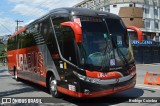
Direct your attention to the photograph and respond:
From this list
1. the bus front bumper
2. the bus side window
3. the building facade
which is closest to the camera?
the bus front bumper

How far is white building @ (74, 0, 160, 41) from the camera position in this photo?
227 feet

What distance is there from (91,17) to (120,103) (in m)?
3.09

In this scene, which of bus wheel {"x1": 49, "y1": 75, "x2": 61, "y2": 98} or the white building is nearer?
bus wheel {"x1": 49, "y1": 75, "x2": 61, "y2": 98}

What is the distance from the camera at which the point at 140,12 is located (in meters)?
70.5

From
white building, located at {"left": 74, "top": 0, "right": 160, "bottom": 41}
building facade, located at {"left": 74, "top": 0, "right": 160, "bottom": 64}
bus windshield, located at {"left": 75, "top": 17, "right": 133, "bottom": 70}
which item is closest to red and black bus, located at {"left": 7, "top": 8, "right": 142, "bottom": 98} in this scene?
bus windshield, located at {"left": 75, "top": 17, "right": 133, "bottom": 70}

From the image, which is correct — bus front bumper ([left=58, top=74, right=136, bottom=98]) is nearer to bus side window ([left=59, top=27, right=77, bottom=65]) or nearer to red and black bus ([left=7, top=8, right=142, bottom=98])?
red and black bus ([left=7, top=8, right=142, bottom=98])

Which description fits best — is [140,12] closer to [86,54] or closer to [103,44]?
[103,44]

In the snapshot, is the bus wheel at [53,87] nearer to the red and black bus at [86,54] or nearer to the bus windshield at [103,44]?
the red and black bus at [86,54]

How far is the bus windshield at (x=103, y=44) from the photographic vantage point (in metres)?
9.70

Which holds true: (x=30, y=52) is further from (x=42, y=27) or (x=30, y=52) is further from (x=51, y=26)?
(x=51, y=26)

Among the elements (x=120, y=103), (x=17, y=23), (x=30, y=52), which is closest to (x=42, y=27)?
(x=30, y=52)

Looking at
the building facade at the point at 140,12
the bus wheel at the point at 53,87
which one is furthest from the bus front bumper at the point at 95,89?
the building facade at the point at 140,12

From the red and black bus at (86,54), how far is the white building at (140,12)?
187 feet

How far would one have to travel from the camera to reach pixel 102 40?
10125 mm
